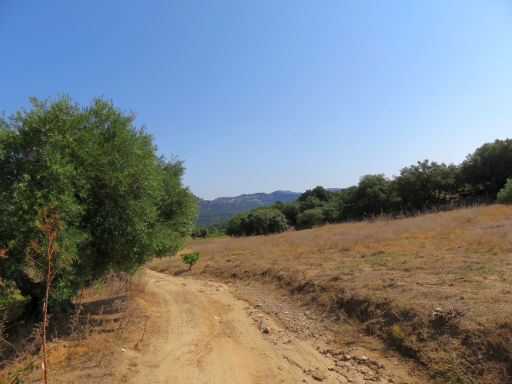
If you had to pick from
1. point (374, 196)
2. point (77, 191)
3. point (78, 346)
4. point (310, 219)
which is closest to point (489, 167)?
point (374, 196)

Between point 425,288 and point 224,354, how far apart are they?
561cm

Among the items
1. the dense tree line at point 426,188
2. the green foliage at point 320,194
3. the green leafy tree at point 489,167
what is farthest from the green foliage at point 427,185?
the green foliage at point 320,194

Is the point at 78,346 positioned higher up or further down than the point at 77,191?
further down

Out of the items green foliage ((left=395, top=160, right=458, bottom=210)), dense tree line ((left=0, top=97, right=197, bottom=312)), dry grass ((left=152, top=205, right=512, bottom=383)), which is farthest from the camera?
green foliage ((left=395, top=160, right=458, bottom=210))

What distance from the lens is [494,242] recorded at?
10.9 meters

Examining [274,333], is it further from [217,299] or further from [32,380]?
[32,380]

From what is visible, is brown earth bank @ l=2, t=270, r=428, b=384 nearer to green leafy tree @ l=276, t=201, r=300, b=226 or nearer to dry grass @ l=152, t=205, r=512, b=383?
dry grass @ l=152, t=205, r=512, b=383

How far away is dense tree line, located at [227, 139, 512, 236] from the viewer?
112ft

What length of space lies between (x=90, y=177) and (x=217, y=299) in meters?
6.64

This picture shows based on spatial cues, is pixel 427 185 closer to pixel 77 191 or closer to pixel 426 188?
pixel 426 188

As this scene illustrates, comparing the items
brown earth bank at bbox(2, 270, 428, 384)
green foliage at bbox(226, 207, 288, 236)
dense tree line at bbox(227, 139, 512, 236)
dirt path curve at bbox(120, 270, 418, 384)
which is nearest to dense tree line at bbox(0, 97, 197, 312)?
brown earth bank at bbox(2, 270, 428, 384)

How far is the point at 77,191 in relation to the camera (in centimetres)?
723

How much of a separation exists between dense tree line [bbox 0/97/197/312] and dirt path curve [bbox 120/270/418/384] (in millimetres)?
2593

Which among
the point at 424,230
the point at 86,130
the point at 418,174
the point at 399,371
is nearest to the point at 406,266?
the point at 399,371
